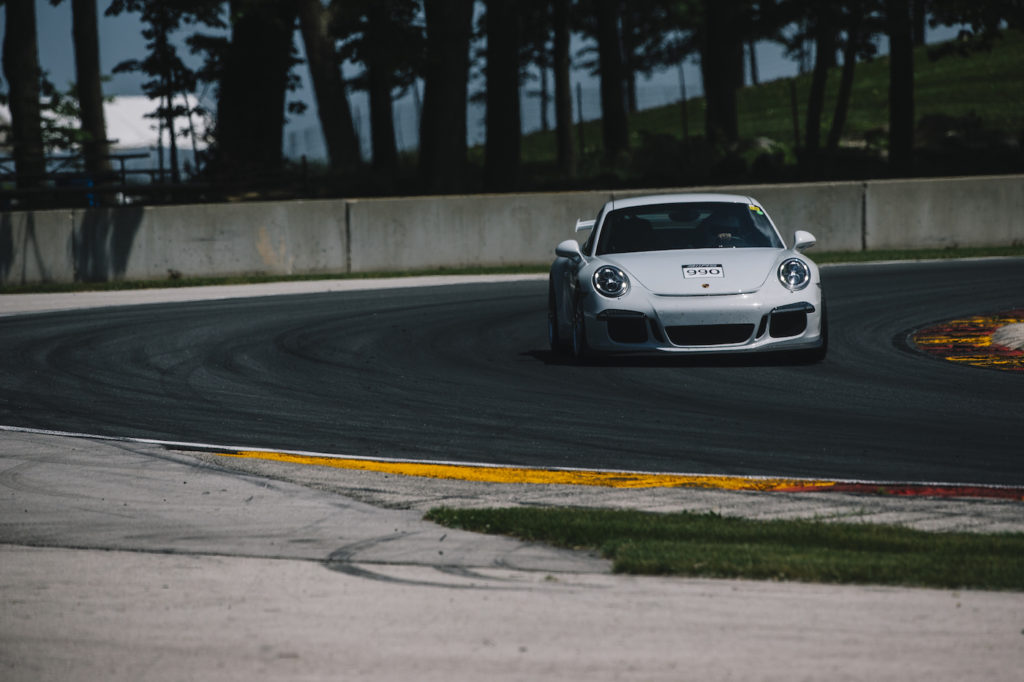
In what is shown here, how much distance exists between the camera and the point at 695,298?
10594mm

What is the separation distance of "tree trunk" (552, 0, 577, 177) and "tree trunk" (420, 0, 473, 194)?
17006 millimetres

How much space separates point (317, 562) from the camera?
539cm

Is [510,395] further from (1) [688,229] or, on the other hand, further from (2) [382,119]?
(2) [382,119]

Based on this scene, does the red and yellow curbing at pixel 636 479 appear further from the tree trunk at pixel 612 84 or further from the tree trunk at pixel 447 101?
the tree trunk at pixel 612 84

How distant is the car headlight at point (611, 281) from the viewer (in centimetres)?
1083

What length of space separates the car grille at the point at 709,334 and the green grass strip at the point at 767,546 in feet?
15.1

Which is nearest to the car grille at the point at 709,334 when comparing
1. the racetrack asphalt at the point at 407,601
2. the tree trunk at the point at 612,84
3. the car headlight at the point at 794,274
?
the car headlight at the point at 794,274

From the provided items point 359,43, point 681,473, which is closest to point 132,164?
point 359,43

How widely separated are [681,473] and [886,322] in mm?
7061

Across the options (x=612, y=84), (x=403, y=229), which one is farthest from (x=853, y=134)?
(x=403, y=229)

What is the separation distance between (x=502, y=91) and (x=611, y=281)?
2152 centimetres

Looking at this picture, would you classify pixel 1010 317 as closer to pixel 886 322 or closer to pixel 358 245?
pixel 886 322

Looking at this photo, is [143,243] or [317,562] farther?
[143,243]

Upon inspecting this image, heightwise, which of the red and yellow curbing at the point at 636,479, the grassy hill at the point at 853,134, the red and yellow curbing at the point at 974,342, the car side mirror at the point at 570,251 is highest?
the grassy hill at the point at 853,134
